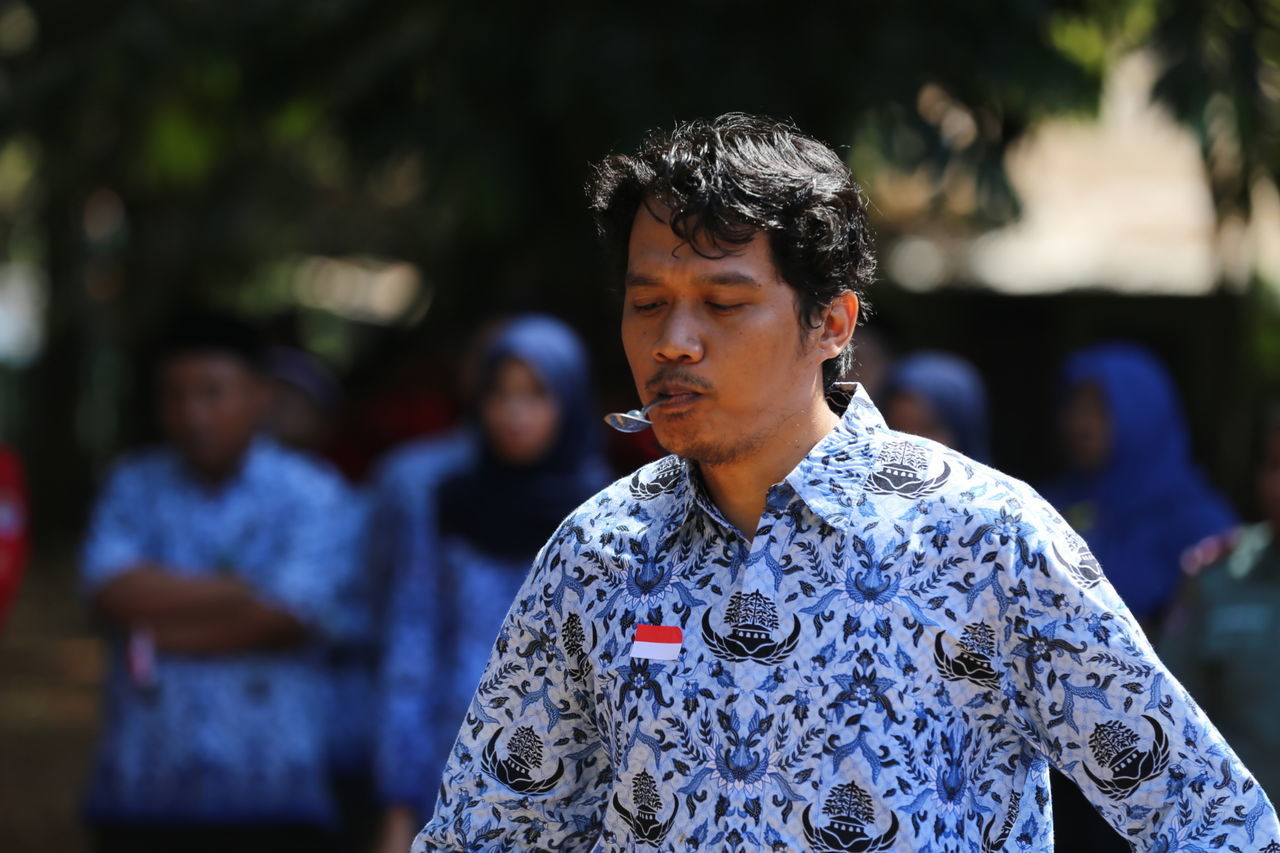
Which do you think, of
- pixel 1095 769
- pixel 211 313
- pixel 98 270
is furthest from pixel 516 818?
pixel 98 270

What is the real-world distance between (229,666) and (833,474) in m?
3.43

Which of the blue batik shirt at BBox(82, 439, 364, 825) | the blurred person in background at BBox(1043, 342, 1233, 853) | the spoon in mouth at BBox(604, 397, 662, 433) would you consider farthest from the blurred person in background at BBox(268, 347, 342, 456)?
the spoon in mouth at BBox(604, 397, 662, 433)

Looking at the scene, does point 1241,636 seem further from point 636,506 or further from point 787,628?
point 787,628

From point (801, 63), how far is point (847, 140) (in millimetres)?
332

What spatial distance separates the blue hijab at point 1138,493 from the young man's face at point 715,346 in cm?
367

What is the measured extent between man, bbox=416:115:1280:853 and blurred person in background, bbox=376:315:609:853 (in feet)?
7.98

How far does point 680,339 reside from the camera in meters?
2.31

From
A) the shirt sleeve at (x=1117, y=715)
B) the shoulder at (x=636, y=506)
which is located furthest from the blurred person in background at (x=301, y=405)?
the shirt sleeve at (x=1117, y=715)

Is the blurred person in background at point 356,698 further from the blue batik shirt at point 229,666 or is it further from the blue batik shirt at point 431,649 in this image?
the blue batik shirt at point 431,649

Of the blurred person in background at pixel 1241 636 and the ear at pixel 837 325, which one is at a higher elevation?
the ear at pixel 837 325

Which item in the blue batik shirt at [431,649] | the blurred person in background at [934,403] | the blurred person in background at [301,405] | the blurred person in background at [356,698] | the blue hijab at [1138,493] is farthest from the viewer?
the blurred person in background at [301,405]

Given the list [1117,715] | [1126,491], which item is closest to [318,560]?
[1126,491]

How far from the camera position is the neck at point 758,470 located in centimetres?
238

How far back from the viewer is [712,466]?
7.83 ft
